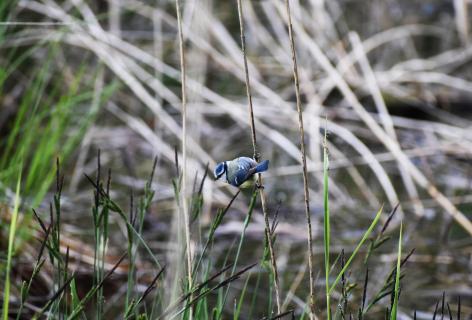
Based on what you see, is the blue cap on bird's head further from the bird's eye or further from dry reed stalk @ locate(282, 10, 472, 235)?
dry reed stalk @ locate(282, 10, 472, 235)

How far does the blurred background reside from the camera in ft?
6.37

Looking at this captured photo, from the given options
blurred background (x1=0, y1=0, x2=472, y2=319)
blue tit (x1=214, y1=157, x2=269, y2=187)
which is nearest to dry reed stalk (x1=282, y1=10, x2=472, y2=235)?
blurred background (x1=0, y1=0, x2=472, y2=319)

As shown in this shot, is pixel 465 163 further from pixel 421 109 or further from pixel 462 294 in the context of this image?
pixel 462 294

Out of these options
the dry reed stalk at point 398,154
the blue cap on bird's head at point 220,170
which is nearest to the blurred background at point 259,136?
the dry reed stalk at point 398,154

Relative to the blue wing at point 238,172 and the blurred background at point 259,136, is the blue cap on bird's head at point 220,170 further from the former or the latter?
the blurred background at point 259,136

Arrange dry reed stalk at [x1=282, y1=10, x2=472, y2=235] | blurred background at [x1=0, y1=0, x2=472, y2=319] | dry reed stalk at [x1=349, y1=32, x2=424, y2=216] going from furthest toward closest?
dry reed stalk at [x1=349, y1=32, x2=424, y2=216], dry reed stalk at [x1=282, y1=10, x2=472, y2=235], blurred background at [x1=0, y1=0, x2=472, y2=319]

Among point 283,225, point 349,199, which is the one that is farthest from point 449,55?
point 283,225

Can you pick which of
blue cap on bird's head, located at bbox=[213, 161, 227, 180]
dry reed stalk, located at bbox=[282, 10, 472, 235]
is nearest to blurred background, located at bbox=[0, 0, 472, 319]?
dry reed stalk, located at bbox=[282, 10, 472, 235]

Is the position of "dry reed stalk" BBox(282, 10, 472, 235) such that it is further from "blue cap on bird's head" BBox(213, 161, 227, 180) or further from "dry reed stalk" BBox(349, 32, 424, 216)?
"blue cap on bird's head" BBox(213, 161, 227, 180)

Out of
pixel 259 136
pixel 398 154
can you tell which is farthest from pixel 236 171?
pixel 259 136

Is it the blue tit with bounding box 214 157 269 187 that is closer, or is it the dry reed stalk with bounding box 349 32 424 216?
the blue tit with bounding box 214 157 269 187

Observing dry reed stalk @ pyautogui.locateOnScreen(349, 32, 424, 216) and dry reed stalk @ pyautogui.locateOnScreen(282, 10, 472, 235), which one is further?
dry reed stalk @ pyautogui.locateOnScreen(349, 32, 424, 216)

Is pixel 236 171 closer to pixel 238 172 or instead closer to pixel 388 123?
pixel 238 172

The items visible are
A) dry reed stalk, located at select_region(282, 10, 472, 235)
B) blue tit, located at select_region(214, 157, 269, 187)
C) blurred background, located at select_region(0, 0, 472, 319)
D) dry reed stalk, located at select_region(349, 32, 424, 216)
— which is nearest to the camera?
blue tit, located at select_region(214, 157, 269, 187)
